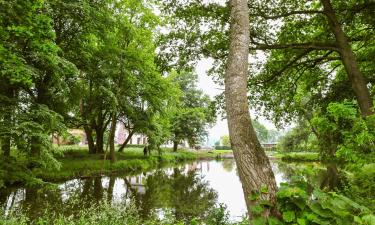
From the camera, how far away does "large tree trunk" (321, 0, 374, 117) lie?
7836mm

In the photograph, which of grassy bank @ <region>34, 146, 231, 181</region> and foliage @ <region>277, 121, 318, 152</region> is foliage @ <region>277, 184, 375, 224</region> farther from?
foliage @ <region>277, 121, 318, 152</region>

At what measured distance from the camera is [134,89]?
88.3ft

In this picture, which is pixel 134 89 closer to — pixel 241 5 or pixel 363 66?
pixel 363 66

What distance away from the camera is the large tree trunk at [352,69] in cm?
784

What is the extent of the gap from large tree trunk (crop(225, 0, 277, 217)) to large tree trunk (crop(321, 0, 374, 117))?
4.75 m

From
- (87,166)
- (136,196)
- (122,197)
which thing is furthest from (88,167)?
(122,197)

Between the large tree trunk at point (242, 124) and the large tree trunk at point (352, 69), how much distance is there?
4750 millimetres

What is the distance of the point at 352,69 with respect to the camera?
8180 millimetres

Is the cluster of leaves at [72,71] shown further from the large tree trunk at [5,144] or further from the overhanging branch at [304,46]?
the overhanging branch at [304,46]

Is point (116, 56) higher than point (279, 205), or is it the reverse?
point (116, 56)

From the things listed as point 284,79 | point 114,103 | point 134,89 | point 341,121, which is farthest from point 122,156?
point 341,121

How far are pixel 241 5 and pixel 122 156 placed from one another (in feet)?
98.5

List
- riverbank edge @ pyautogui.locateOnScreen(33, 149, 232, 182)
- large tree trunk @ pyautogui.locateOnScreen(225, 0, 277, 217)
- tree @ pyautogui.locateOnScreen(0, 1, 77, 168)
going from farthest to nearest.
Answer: riverbank edge @ pyautogui.locateOnScreen(33, 149, 232, 182) < tree @ pyautogui.locateOnScreen(0, 1, 77, 168) < large tree trunk @ pyautogui.locateOnScreen(225, 0, 277, 217)

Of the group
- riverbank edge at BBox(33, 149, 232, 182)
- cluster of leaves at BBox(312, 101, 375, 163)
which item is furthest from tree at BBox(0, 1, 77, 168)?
cluster of leaves at BBox(312, 101, 375, 163)
